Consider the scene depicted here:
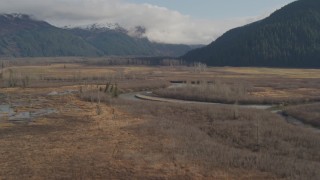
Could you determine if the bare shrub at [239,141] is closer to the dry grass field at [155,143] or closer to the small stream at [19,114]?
the dry grass field at [155,143]

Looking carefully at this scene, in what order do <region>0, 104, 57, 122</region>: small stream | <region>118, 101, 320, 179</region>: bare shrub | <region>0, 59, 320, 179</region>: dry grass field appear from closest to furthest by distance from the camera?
<region>0, 59, 320, 179</region>: dry grass field → <region>118, 101, 320, 179</region>: bare shrub → <region>0, 104, 57, 122</region>: small stream

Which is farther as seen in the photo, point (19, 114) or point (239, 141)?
point (19, 114)

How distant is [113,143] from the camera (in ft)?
180

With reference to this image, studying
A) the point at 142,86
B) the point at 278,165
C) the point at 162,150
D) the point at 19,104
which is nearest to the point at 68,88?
the point at 142,86

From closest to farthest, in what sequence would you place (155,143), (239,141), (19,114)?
(155,143) < (239,141) < (19,114)

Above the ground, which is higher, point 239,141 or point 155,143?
point 155,143

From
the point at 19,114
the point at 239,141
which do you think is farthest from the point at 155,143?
the point at 19,114

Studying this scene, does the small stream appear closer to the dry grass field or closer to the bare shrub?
the dry grass field

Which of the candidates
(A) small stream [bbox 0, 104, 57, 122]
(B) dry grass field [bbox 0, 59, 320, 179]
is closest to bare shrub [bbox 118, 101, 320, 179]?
(B) dry grass field [bbox 0, 59, 320, 179]

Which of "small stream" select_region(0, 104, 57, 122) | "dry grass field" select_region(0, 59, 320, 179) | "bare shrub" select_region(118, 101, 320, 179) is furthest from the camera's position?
"small stream" select_region(0, 104, 57, 122)

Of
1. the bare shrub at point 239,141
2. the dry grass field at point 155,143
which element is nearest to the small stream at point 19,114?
the dry grass field at point 155,143

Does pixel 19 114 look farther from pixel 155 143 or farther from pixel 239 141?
pixel 239 141

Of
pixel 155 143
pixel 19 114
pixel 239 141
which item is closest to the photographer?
pixel 155 143

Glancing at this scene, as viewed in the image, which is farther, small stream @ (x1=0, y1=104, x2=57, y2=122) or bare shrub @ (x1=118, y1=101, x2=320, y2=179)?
small stream @ (x1=0, y1=104, x2=57, y2=122)
